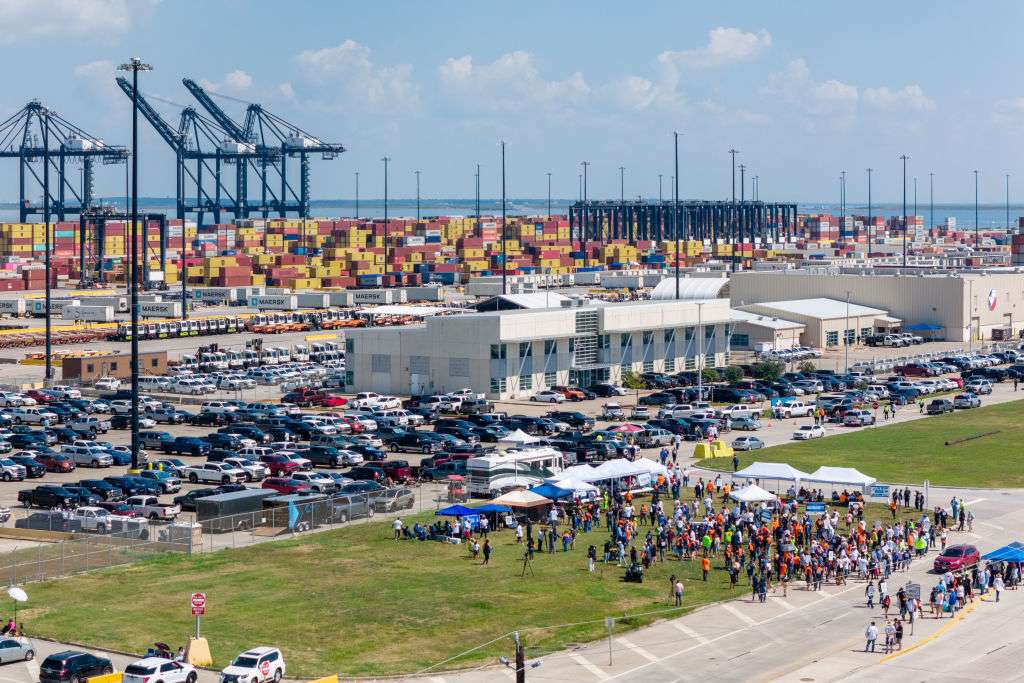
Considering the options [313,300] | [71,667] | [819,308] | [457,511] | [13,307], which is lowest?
[71,667]

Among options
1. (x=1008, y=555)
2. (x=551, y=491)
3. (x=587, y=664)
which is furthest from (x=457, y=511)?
(x=1008, y=555)

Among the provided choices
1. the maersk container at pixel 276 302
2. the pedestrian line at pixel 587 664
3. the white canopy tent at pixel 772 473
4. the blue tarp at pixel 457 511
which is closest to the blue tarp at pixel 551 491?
the blue tarp at pixel 457 511

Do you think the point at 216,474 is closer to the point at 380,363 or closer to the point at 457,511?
the point at 457,511

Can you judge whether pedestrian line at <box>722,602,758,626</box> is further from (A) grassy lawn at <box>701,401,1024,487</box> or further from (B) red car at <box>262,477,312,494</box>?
(A) grassy lawn at <box>701,401,1024,487</box>

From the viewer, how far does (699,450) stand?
170 feet

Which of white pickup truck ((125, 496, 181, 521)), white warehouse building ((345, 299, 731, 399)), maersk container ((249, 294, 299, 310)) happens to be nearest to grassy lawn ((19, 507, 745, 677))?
white pickup truck ((125, 496, 181, 521))

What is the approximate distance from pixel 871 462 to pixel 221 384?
3311 cm

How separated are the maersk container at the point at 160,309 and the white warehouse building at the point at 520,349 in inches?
1741

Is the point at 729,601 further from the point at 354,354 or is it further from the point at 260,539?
the point at 354,354

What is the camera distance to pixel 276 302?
12200 centimetres

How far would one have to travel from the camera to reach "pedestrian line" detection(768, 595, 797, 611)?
32.2 metres

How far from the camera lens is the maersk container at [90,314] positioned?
4247 inches

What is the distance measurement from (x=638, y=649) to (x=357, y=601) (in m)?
6.19

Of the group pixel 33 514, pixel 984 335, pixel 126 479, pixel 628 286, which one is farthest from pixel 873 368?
pixel 628 286
